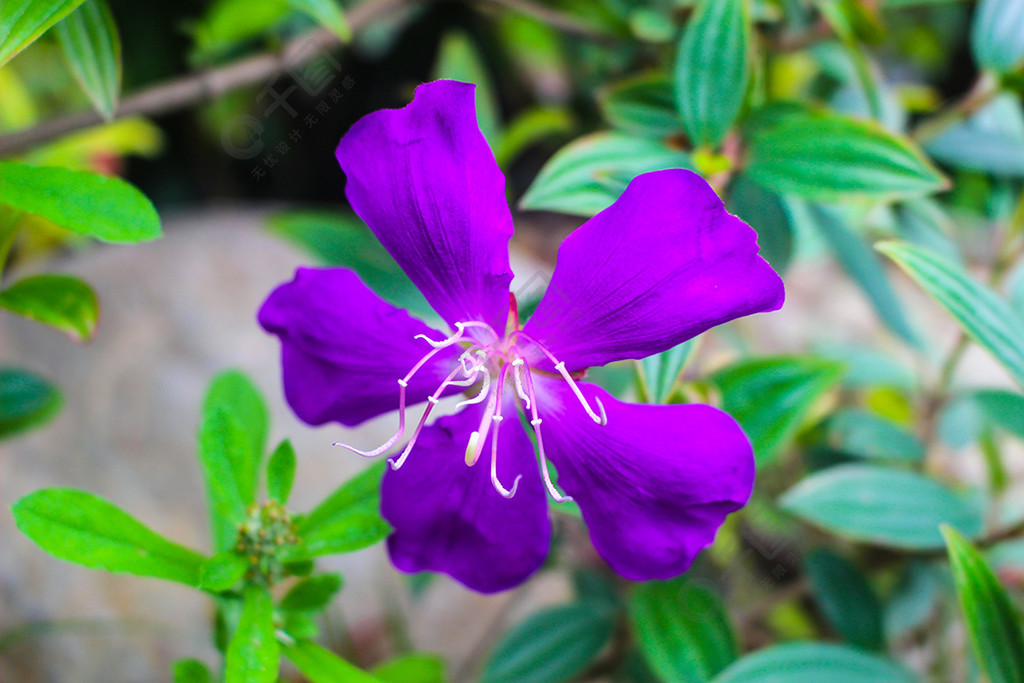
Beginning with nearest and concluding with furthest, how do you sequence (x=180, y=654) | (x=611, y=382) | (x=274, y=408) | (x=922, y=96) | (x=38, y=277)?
1. (x=38, y=277)
2. (x=611, y=382)
3. (x=180, y=654)
4. (x=274, y=408)
5. (x=922, y=96)

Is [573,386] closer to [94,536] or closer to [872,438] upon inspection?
[94,536]

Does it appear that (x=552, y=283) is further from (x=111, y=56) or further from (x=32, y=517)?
(x=111, y=56)

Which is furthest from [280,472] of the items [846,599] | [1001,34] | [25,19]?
[1001,34]

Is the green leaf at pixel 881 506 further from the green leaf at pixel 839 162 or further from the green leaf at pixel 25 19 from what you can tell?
the green leaf at pixel 25 19

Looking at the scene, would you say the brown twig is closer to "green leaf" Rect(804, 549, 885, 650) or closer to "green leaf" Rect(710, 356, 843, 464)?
"green leaf" Rect(710, 356, 843, 464)

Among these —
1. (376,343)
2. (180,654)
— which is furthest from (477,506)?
(180,654)

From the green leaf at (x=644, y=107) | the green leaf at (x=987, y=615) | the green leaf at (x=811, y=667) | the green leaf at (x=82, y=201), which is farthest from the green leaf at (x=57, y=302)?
the green leaf at (x=987, y=615)
